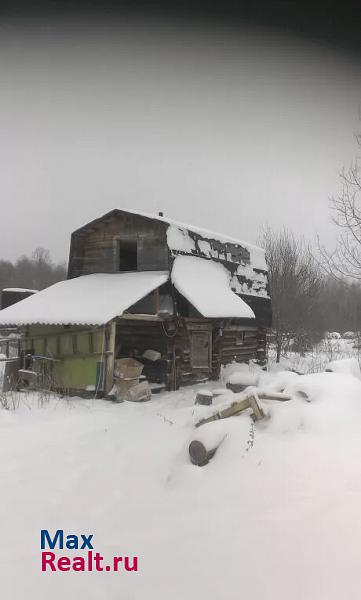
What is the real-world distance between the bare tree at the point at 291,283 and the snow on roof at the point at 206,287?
9.31 meters

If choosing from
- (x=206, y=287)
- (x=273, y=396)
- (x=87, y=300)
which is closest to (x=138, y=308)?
(x=87, y=300)

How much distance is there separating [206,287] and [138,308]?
2.61 meters

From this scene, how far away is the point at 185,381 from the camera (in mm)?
14305

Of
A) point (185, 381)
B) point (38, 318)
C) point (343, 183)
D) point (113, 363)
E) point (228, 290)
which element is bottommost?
point (185, 381)

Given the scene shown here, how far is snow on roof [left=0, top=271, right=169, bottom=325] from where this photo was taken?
1117 centimetres

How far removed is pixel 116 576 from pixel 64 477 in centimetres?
239

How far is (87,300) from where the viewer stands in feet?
40.1

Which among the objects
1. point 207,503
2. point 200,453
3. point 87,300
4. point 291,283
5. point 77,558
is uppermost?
point 291,283

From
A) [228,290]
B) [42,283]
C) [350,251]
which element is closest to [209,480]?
[350,251]

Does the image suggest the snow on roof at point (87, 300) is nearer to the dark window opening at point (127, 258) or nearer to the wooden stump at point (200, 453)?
the dark window opening at point (127, 258)

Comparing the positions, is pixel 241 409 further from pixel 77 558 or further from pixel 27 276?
pixel 27 276

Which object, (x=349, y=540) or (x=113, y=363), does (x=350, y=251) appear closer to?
(x=113, y=363)

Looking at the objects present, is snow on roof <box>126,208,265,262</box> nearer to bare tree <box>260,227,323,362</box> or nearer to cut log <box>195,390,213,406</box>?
bare tree <box>260,227,323,362</box>

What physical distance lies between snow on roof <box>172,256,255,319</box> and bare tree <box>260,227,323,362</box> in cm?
931
